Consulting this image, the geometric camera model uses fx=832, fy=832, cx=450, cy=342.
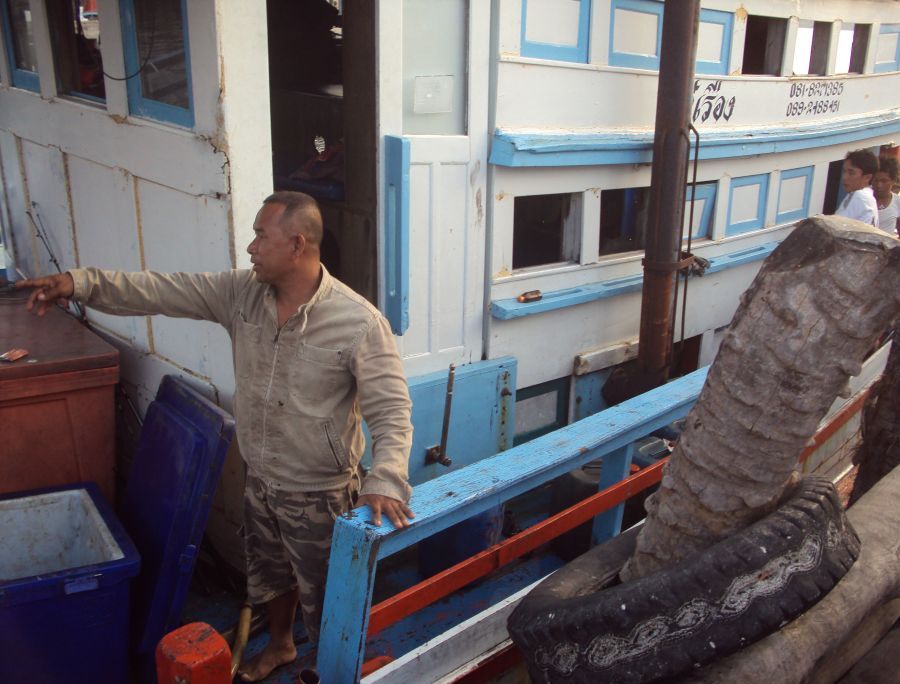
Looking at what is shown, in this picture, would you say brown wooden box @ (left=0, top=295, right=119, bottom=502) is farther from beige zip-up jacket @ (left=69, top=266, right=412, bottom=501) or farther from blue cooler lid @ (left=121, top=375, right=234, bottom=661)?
beige zip-up jacket @ (left=69, top=266, right=412, bottom=501)

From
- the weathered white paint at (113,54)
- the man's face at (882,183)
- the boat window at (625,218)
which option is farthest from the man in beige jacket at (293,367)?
the man's face at (882,183)

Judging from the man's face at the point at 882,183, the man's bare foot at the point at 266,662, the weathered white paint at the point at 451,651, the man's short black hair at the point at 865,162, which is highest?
the man's short black hair at the point at 865,162

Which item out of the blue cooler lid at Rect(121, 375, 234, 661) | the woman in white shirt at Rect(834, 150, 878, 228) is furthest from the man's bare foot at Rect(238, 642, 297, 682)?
the woman in white shirt at Rect(834, 150, 878, 228)

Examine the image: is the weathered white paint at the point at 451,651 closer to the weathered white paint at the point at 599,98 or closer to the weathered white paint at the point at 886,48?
the weathered white paint at the point at 599,98

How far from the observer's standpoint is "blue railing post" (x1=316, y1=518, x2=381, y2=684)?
2.04 metres

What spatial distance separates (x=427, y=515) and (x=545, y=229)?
2963mm

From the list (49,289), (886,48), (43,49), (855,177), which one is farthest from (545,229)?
(886,48)

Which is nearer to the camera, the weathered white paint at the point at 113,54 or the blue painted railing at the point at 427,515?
the blue painted railing at the point at 427,515

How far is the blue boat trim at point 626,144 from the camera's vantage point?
13.7 feet

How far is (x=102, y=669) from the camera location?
2986 millimetres

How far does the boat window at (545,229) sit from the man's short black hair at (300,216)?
6.93ft

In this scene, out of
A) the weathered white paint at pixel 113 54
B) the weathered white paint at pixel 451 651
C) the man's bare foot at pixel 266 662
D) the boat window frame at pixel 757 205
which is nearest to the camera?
the weathered white paint at pixel 451 651

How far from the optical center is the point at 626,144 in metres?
4.84

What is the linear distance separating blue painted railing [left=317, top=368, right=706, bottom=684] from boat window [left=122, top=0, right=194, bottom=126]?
6.44 feet
